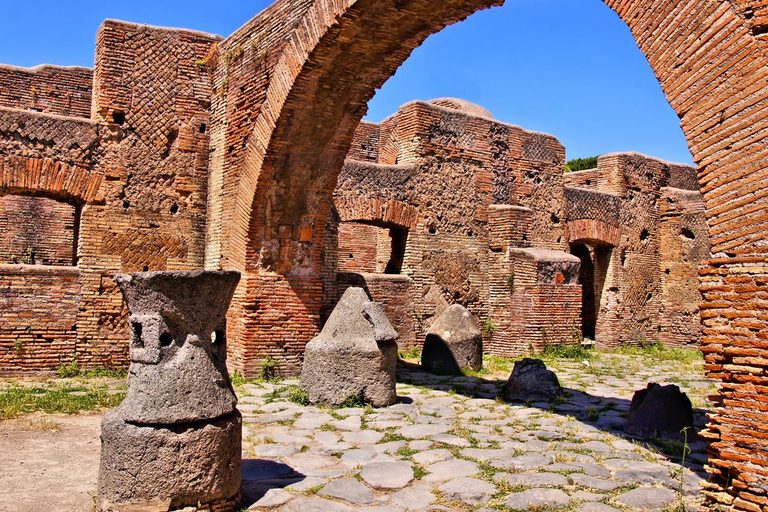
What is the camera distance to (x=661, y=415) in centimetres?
584

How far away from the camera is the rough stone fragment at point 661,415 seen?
19.0 ft

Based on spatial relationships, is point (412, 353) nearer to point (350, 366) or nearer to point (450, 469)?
point (350, 366)

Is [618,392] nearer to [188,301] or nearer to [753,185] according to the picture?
[753,185]

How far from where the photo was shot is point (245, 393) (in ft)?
24.6

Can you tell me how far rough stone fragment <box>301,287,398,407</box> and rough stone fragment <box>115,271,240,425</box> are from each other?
109 inches

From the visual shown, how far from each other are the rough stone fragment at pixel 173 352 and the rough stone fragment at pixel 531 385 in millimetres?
4316

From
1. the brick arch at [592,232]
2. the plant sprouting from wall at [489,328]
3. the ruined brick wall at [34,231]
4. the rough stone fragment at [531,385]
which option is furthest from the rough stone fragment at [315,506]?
the ruined brick wall at [34,231]

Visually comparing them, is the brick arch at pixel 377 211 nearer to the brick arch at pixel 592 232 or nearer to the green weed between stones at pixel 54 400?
the brick arch at pixel 592 232

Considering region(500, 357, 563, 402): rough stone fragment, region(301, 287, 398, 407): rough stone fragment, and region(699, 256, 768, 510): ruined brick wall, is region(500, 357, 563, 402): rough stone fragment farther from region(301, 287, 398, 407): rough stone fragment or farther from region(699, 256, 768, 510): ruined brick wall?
region(699, 256, 768, 510): ruined brick wall

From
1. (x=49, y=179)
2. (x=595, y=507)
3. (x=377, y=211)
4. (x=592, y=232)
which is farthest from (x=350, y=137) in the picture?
(x=592, y=232)

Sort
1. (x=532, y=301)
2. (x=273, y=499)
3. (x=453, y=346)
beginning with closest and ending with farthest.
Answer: (x=273, y=499) < (x=453, y=346) < (x=532, y=301)

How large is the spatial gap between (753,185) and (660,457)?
275 cm

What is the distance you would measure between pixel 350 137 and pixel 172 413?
5.58 meters

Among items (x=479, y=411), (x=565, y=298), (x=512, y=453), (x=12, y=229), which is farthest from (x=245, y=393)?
(x=12, y=229)
